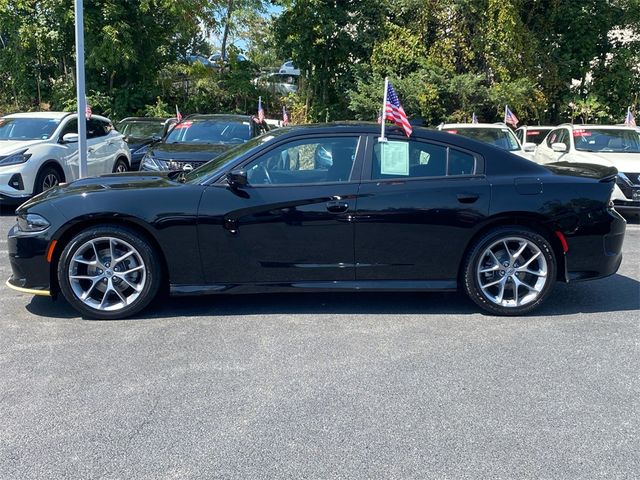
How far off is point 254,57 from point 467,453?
2324 cm

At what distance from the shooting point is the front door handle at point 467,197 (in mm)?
4941

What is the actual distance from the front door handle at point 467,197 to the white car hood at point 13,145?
7.22 m

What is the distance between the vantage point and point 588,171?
5391 mm

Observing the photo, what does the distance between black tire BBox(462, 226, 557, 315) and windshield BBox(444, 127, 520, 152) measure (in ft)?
22.8

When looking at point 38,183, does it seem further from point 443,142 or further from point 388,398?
point 388,398

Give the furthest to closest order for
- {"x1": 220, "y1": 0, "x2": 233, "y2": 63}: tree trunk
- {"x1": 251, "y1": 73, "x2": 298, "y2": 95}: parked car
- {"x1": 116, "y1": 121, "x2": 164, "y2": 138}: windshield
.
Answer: {"x1": 220, "y1": 0, "x2": 233, "y2": 63}: tree trunk → {"x1": 251, "y1": 73, "x2": 298, "y2": 95}: parked car → {"x1": 116, "y1": 121, "x2": 164, "y2": 138}: windshield

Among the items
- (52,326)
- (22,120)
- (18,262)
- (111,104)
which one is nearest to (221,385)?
(52,326)

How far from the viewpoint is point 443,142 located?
16.7 ft

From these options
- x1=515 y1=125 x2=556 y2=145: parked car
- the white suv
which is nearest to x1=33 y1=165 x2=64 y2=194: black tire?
the white suv

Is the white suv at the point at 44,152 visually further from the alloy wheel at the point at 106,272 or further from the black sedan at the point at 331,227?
the alloy wheel at the point at 106,272

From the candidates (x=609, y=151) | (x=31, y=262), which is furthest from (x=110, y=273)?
(x=609, y=151)

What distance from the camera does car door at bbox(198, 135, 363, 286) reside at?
15.8ft

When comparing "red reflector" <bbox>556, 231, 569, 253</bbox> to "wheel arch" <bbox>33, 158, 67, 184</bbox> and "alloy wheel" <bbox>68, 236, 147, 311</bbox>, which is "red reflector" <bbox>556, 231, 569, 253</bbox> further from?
"wheel arch" <bbox>33, 158, 67, 184</bbox>

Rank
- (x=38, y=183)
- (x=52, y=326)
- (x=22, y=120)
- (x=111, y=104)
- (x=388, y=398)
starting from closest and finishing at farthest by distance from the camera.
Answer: (x=388, y=398) → (x=52, y=326) → (x=38, y=183) → (x=22, y=120) → (x=111, y=104)
